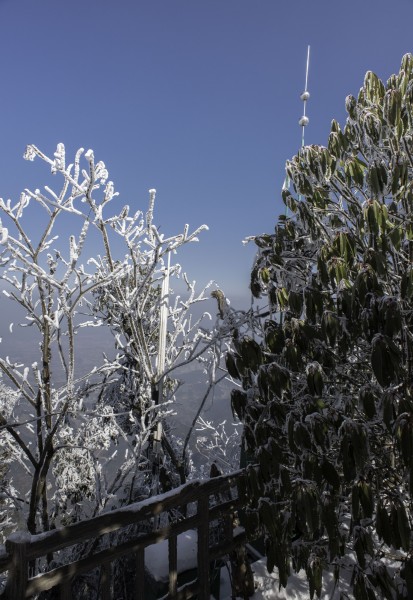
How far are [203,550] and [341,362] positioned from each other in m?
2.33

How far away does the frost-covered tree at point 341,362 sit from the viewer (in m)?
2.82

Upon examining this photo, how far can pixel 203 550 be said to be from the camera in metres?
4.03

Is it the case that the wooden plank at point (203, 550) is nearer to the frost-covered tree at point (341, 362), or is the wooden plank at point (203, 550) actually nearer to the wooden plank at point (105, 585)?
the frost-covered tree at point (341, 362)

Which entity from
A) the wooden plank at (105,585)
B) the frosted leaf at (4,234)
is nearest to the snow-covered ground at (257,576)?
the wooden plank at (105,585)

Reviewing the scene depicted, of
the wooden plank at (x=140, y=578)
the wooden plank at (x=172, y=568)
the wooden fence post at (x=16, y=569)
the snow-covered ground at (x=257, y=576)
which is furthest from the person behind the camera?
the snow-covered ground at (x=257, y=576)

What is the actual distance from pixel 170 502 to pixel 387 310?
2493mm

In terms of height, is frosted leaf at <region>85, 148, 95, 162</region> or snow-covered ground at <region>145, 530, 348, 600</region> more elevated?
frosted leaf at <region>85, 148, 95, 162</region>

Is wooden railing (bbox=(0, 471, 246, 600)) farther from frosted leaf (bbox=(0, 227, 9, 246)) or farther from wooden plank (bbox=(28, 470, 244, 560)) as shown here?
frosted leaf (bbox=(0, 227, 9, 246))

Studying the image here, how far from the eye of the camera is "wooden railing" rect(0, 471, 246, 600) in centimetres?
255

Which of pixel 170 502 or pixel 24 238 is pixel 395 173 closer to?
pixel 170 502

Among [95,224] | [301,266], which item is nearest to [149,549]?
[301,266]

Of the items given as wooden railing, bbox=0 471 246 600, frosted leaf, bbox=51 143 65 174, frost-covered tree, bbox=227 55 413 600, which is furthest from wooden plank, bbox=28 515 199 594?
frosted leaf, bbox=51 143 65 174

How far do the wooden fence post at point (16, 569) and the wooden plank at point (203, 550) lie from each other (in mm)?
1800

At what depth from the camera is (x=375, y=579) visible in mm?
3057
